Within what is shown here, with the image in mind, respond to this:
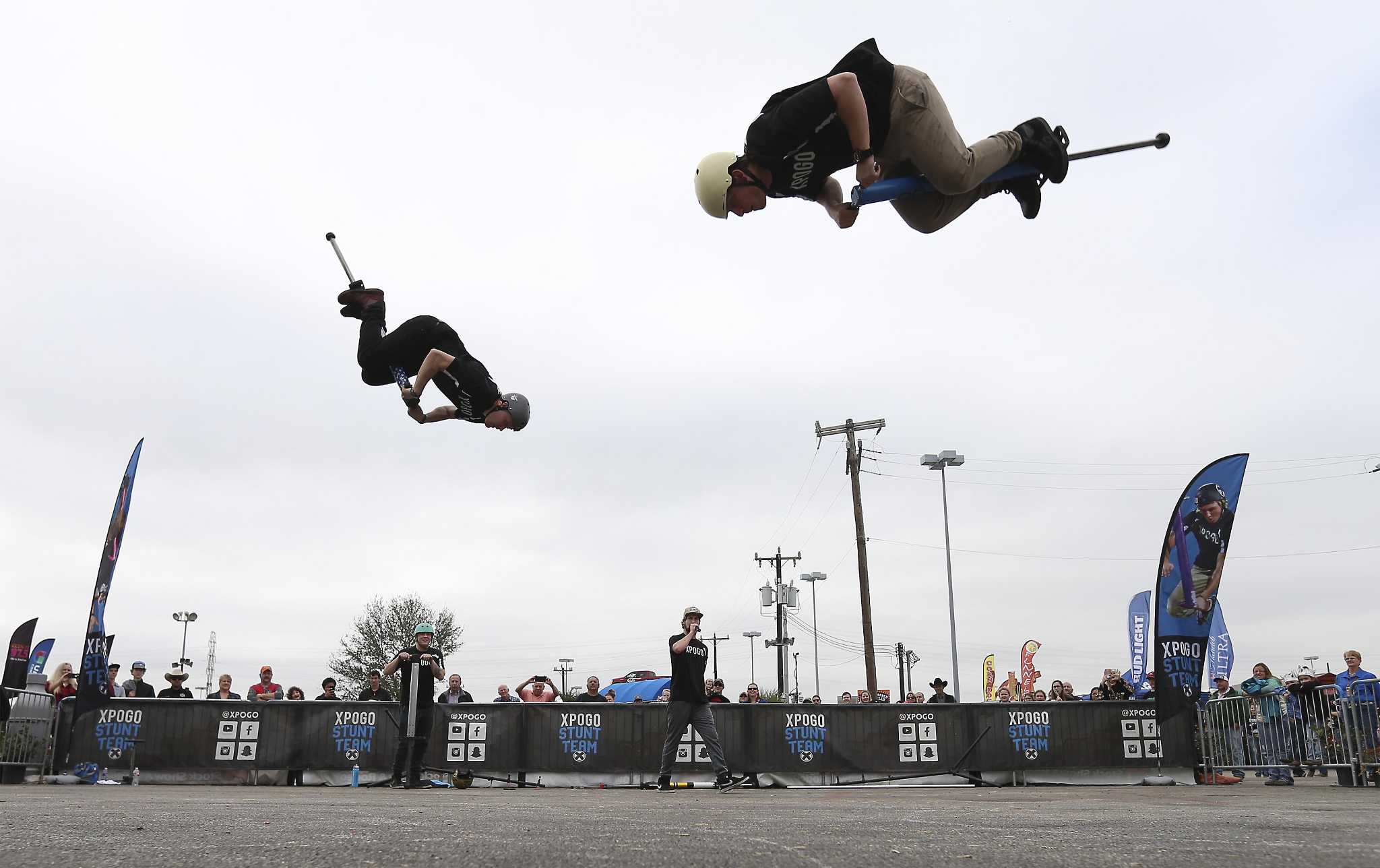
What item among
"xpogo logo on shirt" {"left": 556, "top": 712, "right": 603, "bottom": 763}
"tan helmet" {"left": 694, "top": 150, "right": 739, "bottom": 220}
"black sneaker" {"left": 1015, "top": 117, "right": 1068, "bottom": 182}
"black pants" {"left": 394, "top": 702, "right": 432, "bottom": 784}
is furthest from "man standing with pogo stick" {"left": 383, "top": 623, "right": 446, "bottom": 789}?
"black sneaker" {"left": 1015, "top": 117, "right": 1068, "bottom": 182}

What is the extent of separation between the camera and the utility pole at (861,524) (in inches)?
1060

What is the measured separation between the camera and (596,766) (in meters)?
14.0

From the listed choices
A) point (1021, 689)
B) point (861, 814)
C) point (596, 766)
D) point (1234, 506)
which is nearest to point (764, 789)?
point (596, 766)

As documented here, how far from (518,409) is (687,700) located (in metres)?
4.75

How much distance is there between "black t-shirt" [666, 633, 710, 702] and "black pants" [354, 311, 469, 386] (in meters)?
4.86

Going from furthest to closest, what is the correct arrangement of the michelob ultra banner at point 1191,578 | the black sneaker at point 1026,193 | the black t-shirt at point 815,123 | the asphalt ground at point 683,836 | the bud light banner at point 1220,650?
1. the bud light banner at point 1220,650
2. the michelob ultra banner at point 1191,578
3. the black sneaker at point 1026,193
4. the black t-shirt at point 815,123
5. the asphalt ground at point 683,836

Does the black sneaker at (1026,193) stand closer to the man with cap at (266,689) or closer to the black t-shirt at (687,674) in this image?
the black t-shirt at (687,674)

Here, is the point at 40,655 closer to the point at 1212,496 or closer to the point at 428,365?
the point at 428,365

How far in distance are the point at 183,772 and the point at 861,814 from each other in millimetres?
11755

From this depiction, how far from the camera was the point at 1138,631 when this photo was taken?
21000mm

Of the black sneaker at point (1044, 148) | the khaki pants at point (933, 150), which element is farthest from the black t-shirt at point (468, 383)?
the black sneaker at point (1044, 148)

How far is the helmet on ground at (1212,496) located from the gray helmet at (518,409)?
10.3 meters

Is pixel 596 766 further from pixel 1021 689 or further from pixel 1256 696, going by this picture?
pixel 1021 689

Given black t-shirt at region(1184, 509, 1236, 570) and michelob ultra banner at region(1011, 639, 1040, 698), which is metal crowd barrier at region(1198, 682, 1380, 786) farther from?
michelob ultra banner at region(1011, 639, 1040, 698)
